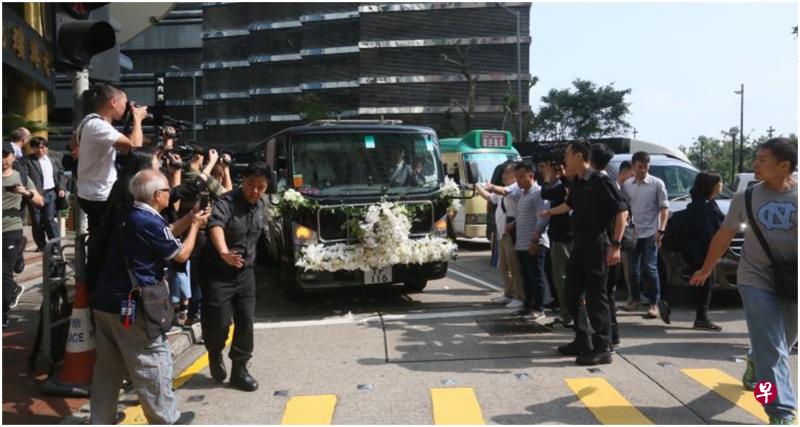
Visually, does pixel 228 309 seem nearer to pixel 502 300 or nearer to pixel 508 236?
pixel 508 236

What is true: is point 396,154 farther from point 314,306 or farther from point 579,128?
point 579,128

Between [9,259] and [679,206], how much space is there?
8.05 metres

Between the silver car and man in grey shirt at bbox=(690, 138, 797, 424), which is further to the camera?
the silver car

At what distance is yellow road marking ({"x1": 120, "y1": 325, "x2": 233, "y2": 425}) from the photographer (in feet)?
15.6

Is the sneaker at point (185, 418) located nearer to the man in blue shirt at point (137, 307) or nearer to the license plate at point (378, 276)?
the man in blue shirt at point (137, 307)

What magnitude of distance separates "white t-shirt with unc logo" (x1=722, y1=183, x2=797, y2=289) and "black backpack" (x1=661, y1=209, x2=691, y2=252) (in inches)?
116

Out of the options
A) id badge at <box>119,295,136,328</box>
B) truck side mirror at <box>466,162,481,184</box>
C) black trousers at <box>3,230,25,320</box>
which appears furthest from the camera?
truck side mirror at <box>466,162,481,184</box>

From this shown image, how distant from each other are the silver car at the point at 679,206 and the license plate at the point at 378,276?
3396mm

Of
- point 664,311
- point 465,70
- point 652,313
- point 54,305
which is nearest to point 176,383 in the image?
point 54,305

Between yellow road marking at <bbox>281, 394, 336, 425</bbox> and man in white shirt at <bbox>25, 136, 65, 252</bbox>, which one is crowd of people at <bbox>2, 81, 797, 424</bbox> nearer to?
man in white shirt at <bbox>25, 136, 65, 252</bbox>

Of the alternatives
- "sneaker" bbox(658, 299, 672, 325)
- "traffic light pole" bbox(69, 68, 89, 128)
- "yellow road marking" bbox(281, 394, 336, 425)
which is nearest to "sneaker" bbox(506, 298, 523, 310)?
"sneaker" bbox(658, 299, 672, 325)

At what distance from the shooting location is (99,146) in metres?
4.71

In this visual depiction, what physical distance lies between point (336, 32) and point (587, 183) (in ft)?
214

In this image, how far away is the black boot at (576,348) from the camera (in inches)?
239
